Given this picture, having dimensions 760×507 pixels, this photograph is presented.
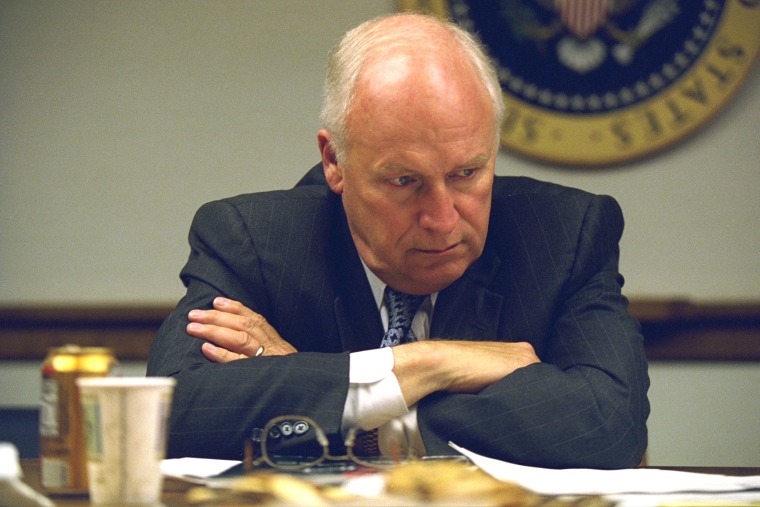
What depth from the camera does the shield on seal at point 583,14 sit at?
3.28 metres

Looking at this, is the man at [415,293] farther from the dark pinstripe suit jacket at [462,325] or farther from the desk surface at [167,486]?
the desk surface at [167,486]

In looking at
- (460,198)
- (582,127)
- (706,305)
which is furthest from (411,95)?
(706,305)

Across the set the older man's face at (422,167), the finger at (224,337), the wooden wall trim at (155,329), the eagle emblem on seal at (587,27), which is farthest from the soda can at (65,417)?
the eagle emblem on seal at (587,27)

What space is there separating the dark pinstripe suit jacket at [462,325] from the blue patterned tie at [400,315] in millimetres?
37

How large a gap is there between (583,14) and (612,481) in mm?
2231

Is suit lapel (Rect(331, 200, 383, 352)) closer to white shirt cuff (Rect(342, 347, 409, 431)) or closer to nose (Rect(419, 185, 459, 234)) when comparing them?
nose (Rect(419, 185, 459, 234))

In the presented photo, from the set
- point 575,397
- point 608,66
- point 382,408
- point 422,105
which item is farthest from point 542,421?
point 608,66

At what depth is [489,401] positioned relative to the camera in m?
1.70

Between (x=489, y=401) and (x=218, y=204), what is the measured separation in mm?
861

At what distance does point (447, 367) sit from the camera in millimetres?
1742

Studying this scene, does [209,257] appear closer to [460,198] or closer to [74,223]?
[460,198]

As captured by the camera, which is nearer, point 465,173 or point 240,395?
point 240,395

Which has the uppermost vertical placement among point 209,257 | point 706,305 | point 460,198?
point 460,198

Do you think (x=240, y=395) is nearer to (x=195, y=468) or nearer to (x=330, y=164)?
(x=195, y=468)
